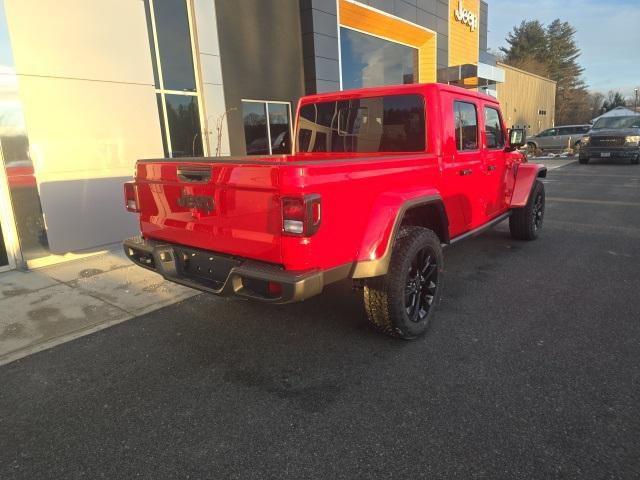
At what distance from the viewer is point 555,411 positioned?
2408 millimetres

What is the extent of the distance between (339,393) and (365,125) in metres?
2.54

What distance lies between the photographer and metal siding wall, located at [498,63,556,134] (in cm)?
3206

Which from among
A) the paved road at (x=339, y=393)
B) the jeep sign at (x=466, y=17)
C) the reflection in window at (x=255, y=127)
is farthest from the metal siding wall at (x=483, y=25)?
the paved road at (x=339, y=393)

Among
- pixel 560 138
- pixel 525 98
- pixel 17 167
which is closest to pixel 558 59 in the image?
pixel 525 98

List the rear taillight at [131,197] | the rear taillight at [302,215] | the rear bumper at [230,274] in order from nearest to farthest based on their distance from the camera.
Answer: the rear taillight at [302,215] < the rear bumper at [230,274] < the rear taillight at [131,197]

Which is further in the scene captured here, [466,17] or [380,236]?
[466,17]

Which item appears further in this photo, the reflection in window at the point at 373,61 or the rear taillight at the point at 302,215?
the reflection in window at the point at 373,61

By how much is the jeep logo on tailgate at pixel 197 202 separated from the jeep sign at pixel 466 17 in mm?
17554

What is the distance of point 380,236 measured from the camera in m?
2.89

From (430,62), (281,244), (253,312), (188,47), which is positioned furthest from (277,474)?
(430,62)

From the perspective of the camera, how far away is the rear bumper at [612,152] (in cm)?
1655

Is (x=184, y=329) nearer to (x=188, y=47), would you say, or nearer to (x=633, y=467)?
(x=633, y=467)

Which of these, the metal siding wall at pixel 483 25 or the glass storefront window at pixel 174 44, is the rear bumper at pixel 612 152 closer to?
the metal siding wall at pixel 483 25

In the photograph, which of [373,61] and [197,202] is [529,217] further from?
[373,61]
